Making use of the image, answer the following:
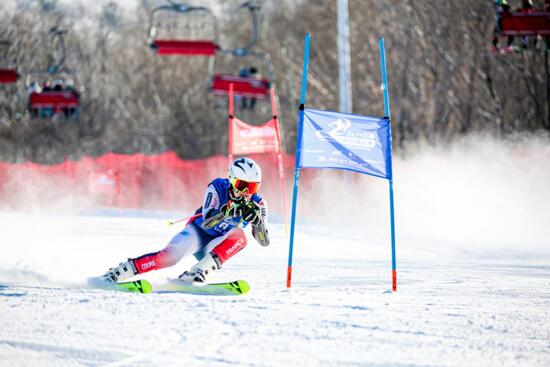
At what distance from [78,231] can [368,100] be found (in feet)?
87.5

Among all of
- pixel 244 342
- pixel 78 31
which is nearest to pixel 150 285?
pixel 244 342

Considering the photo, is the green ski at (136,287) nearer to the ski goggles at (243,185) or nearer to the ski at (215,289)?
the ski at (215,289)

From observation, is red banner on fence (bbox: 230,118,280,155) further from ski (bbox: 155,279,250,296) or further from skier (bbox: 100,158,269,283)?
ski (bbox: 155,279,250,296)

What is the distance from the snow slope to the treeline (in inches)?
666

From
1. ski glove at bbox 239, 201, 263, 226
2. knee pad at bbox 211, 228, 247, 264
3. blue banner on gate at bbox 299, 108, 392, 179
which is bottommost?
knee pad at bbox 211, 228, 247, 264

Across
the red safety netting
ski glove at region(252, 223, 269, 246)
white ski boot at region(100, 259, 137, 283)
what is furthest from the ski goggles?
the red safety netting

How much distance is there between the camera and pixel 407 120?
125 feet

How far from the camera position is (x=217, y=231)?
8.54 meters

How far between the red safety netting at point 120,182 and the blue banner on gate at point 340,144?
572 inches

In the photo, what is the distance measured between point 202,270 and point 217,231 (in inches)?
20.2

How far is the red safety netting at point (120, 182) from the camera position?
23188 millimetres

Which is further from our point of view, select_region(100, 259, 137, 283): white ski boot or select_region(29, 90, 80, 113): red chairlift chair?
select_region(29, 90, 80, 113): red chairlift chair

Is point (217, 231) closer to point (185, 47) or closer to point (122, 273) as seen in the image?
point (122, 273)

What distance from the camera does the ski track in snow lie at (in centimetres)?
557
